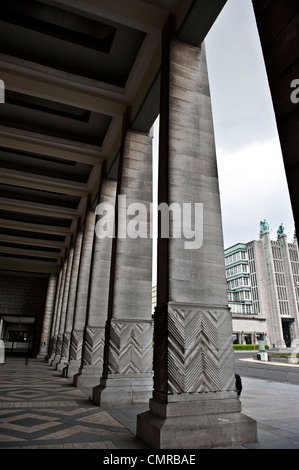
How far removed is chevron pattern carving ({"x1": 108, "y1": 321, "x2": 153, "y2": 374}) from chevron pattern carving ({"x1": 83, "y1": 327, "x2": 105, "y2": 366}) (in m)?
3.71

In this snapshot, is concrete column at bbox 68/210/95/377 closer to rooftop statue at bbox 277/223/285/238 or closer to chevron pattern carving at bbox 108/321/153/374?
chevron pattern carving at bbox 108/321/153/374

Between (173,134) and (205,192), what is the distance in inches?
54.3

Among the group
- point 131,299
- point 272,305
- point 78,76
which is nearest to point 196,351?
point 131,299

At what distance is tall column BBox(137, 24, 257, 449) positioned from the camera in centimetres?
471

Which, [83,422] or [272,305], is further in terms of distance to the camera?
[272,305]

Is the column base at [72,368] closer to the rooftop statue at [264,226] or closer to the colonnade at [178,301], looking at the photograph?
the colonnade at [178,301]

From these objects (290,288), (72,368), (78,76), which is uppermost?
(290,288)

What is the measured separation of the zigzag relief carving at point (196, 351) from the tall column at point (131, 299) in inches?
145

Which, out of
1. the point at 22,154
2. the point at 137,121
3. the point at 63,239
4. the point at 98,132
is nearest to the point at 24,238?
the point at 63,239

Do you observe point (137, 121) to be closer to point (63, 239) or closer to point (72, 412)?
point (72, 412)

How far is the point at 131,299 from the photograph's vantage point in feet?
29.4

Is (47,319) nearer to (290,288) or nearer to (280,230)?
(290,288)

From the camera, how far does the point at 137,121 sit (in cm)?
1053

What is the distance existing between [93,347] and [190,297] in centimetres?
758
